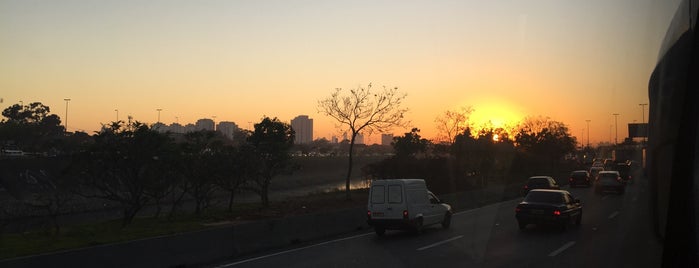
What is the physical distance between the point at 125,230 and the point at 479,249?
13.6 meters

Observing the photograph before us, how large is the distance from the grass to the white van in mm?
7160

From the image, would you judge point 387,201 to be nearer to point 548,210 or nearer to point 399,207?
point 399,207

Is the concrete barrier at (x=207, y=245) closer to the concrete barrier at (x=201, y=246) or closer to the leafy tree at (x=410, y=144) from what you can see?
the concrete barrier at (x=201, y=246)

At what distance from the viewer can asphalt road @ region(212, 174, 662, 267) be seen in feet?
41.5

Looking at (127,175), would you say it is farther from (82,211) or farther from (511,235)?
(82,211)

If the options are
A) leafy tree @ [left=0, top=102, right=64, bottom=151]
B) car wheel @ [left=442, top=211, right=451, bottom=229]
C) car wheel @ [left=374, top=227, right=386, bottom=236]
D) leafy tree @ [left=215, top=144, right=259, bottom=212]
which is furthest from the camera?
leafy tree @ [left=0, top=102, right=64, bottom=151]

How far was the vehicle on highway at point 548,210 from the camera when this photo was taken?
61.6 ft

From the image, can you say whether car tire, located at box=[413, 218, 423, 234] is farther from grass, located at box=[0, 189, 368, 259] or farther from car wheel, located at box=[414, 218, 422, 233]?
grass, located at box=[0, 189, 368, 259]

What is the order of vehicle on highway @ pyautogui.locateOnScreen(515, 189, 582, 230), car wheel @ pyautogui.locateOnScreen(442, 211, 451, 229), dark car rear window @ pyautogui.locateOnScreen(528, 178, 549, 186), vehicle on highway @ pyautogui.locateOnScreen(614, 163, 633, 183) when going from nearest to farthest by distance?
1. vehicle on highway @ pyautogui.locateOnScreen(614, 163, 633, 183)
2. vehicle on highway @ pyautogui.locateOnScreen(515, 189, 582, 230)
3. car wheel @ pyautogui.locateOnScreen(442, 211, 451, 229)
4. dark car rear window @ pyautogui.locateOnScreen(528, 178, 549, 186)

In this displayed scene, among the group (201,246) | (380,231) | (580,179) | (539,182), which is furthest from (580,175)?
(201,246)

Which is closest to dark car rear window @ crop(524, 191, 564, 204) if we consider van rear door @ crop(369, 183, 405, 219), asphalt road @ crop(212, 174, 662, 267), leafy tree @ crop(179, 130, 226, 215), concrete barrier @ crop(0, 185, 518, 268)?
asphalt road @ crop(212, 174, 662, 267)

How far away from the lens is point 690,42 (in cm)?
421

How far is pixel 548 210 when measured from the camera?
18859 mm

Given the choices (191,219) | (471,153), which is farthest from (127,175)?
(471,153)
